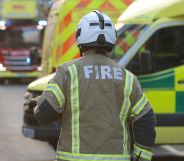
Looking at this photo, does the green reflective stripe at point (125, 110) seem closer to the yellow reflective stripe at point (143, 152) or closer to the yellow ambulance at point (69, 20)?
the yellow reflective stripe at point (143, 152)

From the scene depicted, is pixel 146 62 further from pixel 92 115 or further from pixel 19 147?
pixel 92 115

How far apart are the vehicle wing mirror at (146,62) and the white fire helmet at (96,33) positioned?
424 cm

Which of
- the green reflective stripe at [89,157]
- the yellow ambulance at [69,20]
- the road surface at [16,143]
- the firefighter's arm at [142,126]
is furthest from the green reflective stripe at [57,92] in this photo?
the yellow ambulance at [69,20]

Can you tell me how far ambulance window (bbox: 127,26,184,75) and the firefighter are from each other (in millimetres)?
4337

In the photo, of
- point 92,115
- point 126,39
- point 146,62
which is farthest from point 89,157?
point 126,39

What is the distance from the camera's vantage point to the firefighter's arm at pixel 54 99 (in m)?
3.79

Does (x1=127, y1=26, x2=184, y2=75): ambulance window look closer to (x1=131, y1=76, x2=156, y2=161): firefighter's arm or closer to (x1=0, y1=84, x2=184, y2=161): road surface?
(x1=0, y1=84, x2=184, y2=161): road surface

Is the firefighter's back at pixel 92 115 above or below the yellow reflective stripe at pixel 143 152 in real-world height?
above

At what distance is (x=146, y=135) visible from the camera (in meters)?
3.85

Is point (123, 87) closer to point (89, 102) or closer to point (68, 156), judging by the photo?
point (89, 102)

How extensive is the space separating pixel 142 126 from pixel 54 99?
48 cm

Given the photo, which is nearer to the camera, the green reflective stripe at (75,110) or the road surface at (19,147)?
the green reflective stripe at (75,110)

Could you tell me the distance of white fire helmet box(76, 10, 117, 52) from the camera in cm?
389

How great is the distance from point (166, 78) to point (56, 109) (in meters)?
4.61
